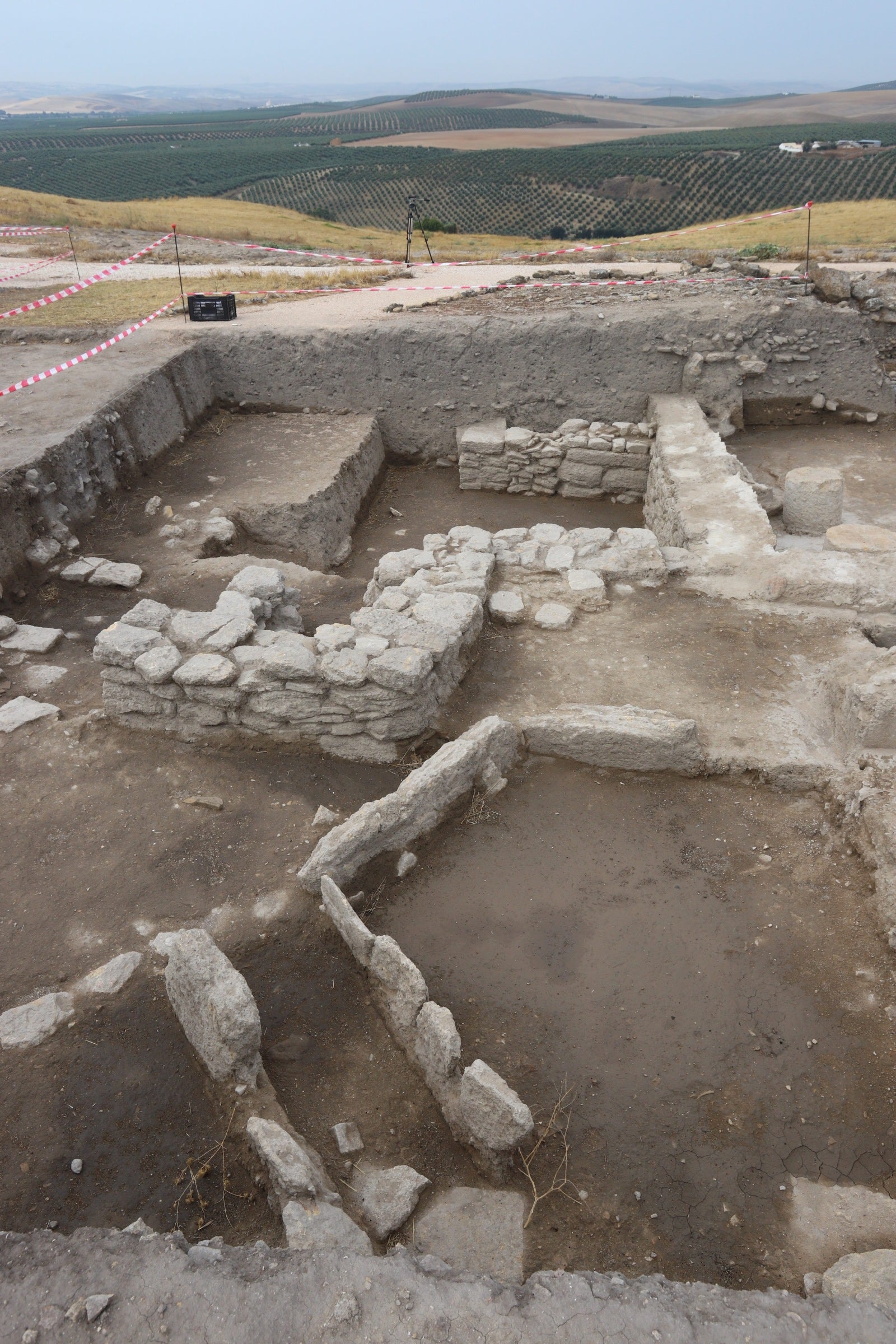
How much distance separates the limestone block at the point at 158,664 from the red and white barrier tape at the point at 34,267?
13.0 metres

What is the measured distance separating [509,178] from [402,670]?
163 feet

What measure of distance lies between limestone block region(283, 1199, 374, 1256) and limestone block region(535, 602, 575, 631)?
14.4ft

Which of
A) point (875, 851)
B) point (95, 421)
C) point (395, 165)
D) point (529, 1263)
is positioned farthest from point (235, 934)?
point (395, 165)

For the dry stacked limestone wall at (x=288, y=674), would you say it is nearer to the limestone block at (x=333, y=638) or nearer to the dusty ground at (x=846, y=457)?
the limestone block at (x=333, y=638)

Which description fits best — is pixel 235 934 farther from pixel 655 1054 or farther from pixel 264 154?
pixel 264 154

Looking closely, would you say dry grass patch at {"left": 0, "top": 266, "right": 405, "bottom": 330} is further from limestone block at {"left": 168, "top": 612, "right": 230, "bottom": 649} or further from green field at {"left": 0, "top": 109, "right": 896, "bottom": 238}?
green field at {"left": 0, "top": 109, "right": 896, "bottom": 238}

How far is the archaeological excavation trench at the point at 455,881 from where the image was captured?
3.43 m

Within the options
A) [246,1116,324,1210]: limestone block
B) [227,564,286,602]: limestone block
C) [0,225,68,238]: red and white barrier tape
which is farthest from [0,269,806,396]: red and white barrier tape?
[246,1116,324,1210]: limestone block

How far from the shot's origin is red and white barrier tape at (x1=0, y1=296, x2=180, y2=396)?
9586 mm

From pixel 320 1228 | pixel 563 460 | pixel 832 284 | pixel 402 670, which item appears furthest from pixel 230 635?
pixel 832 284

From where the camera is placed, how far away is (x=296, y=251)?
1831 centimetres

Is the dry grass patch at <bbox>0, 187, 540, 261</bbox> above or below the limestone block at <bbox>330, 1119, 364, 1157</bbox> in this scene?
above

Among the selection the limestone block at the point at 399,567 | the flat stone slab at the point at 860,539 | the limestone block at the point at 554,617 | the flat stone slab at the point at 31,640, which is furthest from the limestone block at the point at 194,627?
the flat stone slab at the point at 860,539

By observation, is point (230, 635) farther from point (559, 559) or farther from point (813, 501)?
point (813, 501)
